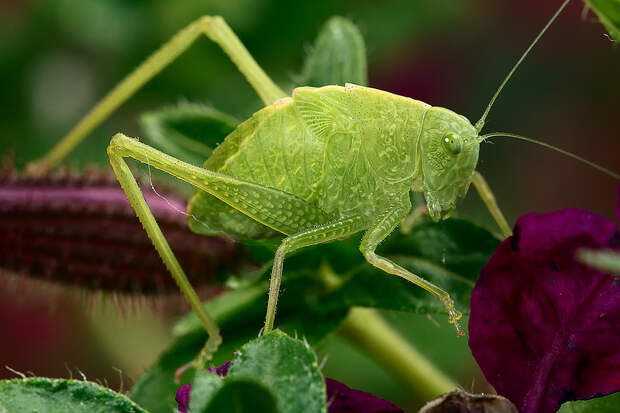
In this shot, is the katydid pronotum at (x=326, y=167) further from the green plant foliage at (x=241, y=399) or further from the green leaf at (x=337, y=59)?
the green plant foliage at (x=241, y=399)

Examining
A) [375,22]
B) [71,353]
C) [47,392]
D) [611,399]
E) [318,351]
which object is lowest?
[71,353]

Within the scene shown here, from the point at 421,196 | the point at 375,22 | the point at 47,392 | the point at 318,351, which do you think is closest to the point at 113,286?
the point at 318,351

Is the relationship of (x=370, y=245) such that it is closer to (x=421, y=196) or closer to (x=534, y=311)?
(x=421, y=196)

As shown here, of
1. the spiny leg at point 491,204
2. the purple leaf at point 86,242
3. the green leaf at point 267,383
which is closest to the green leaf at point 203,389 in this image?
the green leaf at point 267,383

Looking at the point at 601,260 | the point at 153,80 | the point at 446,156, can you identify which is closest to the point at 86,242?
the point at 446,156

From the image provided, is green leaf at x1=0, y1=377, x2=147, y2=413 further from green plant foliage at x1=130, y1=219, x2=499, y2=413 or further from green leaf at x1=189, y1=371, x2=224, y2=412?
green plant foliage at x1=130, y1=219, x2=499, y2=413
